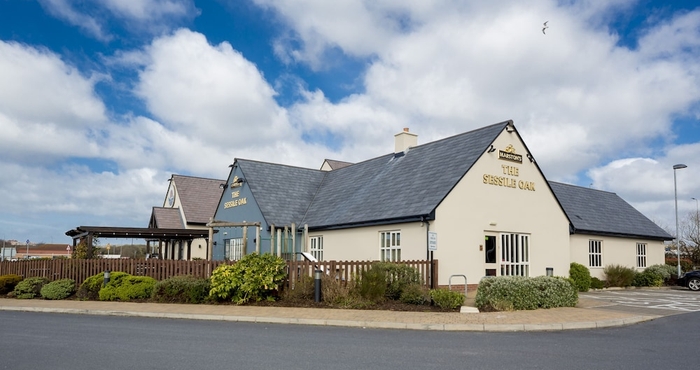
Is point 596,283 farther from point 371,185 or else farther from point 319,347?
point 319,347

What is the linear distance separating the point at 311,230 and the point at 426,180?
6.77m

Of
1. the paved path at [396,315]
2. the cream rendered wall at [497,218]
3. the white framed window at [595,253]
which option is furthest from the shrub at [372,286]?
the white framed window at [595,253]

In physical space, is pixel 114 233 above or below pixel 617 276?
above

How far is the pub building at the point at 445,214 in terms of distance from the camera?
2109 cm

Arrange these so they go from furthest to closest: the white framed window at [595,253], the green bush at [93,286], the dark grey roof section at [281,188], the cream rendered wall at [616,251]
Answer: the white framed window at [595,253] < the dark grey roof section at [281,188] < the cream rendered wall at [616,251] < the green bush at [93,286]

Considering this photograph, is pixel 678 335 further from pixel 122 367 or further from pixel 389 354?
pixel 122 367

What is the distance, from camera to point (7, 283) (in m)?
21.8

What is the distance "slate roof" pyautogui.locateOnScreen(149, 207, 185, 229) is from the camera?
39.4 meters

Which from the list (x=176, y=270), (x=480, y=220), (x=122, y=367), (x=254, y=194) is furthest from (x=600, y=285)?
(x=122, y=367)

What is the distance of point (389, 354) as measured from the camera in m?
9.56

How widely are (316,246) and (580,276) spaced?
1186 centimetres

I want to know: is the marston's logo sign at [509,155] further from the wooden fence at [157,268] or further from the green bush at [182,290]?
the green bush at [182,290]

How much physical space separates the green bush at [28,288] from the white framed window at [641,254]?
93.8ft

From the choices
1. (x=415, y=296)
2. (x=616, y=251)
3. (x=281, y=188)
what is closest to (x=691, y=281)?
(x=616, y=251)
